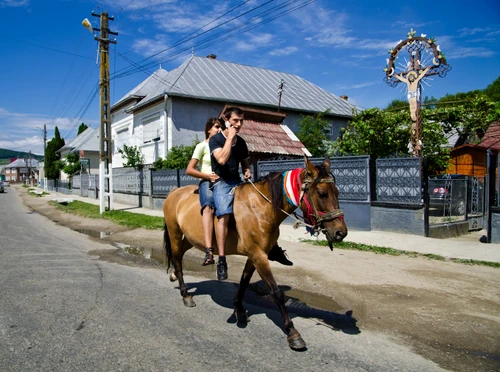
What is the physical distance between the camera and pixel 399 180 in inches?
384

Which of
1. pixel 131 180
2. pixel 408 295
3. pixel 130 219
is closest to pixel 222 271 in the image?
pixel 408 295

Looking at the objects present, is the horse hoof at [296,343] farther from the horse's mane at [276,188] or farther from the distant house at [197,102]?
the distant house at [197,102]

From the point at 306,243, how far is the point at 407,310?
489cm

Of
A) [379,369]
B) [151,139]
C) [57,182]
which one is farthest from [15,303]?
[57,182]

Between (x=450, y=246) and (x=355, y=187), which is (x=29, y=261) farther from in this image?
(x=450, y=246)

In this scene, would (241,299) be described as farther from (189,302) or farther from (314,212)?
(314,212)

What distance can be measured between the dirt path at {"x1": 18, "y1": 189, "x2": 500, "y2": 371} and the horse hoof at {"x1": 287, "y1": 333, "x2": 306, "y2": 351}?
84 centimetres

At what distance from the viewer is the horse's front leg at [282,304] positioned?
3432 millimetres

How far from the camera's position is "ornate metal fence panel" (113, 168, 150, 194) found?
1944cm

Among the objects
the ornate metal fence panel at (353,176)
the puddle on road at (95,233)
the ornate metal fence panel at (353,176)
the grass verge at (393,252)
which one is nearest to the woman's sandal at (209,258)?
the grass verge at (393,252)

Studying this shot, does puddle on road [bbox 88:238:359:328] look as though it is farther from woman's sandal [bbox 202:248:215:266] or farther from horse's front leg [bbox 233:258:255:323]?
woman's sandal [bbox 202:248:215:266]

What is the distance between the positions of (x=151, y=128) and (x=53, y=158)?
38906 millimetres

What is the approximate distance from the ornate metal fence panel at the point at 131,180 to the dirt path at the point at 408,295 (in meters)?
11.4

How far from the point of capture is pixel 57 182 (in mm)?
43562
